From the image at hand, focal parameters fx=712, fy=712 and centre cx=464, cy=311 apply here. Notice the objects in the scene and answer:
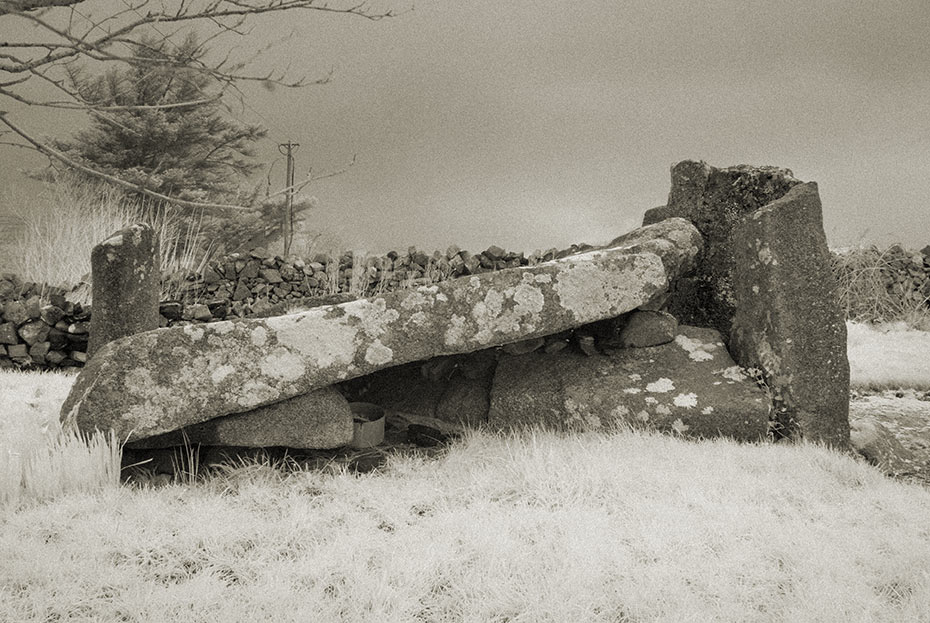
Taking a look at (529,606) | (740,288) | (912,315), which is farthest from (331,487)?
(912,315)

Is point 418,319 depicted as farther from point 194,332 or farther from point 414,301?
point 194,332

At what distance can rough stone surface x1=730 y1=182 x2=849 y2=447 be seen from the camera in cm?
509

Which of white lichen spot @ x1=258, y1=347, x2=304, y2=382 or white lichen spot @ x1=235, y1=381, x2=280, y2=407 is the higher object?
white lichen spot @ x1=258, y1=347, x2=304, y2=382

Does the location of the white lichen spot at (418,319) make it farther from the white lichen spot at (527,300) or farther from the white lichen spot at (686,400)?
the white lichen spot at (686,400)

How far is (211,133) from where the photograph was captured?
22453mm

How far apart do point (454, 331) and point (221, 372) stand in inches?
57.7

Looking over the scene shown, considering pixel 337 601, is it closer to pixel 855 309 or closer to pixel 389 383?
pixel 389 383

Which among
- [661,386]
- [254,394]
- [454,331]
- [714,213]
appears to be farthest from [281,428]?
[714,213]

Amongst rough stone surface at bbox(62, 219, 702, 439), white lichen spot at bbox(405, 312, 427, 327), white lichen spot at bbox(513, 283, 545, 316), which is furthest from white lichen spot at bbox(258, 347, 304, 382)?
white lichen spot at bbox(513, 283, 545, 316)

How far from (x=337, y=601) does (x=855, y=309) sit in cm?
1528

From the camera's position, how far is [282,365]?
4.39 m

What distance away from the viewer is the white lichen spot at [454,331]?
4.65 meters

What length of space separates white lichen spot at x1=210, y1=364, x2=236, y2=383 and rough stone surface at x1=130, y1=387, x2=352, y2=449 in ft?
1.07

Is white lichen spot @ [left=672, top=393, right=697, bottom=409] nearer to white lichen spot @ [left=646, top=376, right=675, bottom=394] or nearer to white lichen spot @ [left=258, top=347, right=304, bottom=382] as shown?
white lichen spot @ [left=646, top=376, right=675, bottom=394]
